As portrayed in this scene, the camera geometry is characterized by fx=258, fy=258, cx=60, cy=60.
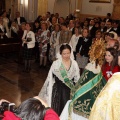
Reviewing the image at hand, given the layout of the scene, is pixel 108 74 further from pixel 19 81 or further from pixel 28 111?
pixel 19 81

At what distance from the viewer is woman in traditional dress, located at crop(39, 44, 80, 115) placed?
4.41m

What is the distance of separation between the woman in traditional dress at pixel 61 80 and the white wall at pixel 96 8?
11.3 m

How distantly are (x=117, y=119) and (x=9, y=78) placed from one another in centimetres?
507

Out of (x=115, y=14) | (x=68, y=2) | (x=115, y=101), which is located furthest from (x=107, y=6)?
(x=115, y=101)

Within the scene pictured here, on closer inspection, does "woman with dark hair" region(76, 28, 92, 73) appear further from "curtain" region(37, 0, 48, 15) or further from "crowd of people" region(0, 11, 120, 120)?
"curtain" region(37, 0, 48, 15)

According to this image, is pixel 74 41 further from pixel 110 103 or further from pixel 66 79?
pixel 110 103

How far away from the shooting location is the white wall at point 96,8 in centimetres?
1523

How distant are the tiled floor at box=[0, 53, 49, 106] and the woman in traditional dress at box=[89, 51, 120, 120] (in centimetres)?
326

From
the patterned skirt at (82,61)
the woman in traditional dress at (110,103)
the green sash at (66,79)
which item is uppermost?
the woman in traditional dress at (110,103)

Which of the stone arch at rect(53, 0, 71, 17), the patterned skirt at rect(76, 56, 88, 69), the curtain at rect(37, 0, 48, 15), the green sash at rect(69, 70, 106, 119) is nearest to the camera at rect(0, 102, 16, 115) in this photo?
the green sash at rect(69, 70, 106, 119)

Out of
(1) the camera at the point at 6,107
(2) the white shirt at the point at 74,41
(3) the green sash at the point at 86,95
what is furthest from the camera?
(2) the white shirt at the point at 74,41

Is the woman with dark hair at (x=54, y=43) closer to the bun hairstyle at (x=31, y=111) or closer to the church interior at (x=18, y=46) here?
the church interior at (x=18, y=46)

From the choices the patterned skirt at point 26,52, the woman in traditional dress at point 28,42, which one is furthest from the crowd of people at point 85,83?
the patterned skirt at point 26,52

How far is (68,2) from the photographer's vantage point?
1583cm
